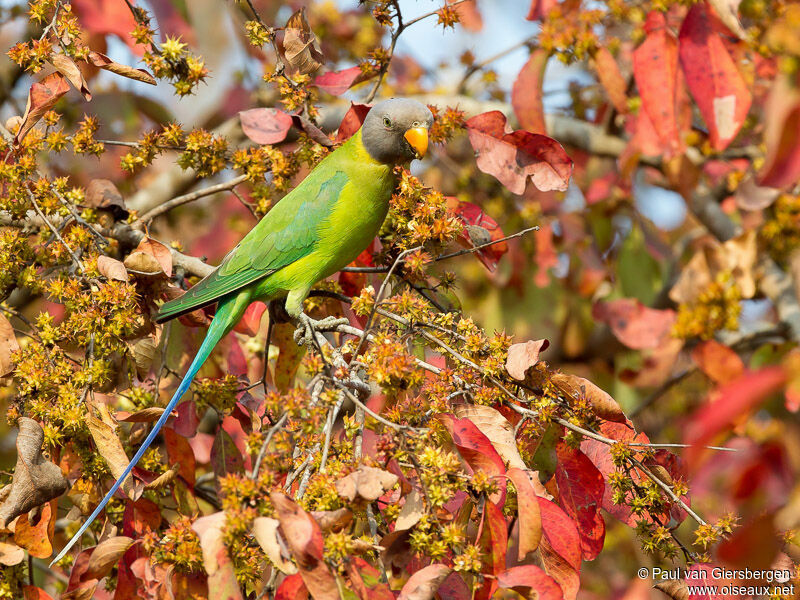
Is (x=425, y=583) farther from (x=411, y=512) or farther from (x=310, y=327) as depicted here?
(x=310, y=327)

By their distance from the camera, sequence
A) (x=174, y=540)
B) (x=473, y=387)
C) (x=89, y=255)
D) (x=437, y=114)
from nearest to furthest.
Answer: (x=174, y=540)
(x=473, y=387)
(x=89, y=255)
(x=437, y=114)

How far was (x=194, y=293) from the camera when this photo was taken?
2449 mm

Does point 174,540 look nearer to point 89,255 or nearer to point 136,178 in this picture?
point 89,255

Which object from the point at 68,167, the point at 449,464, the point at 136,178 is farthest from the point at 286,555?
the point at 136,178

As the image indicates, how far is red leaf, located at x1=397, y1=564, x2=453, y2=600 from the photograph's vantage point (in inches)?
59.1

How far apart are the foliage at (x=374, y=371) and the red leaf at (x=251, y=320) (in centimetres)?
1

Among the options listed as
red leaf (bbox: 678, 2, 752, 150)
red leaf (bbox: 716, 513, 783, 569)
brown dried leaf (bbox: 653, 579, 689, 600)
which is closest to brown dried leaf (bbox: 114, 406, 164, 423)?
brown dried leaf (bbox: 653, 579, 689, 600)

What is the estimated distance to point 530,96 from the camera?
2867 mm

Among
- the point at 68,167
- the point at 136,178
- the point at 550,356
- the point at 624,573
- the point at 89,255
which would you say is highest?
the point at 89,255

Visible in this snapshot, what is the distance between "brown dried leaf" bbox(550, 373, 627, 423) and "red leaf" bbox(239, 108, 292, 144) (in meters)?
1.18

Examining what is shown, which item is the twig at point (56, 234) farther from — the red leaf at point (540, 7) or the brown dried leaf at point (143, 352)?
the red leaf at point (540, 7)

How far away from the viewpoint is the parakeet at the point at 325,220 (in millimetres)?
2656

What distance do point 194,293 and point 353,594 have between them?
1254 mm

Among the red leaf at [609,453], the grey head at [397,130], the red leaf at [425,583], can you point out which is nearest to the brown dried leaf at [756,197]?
the grey head at [397,130]
